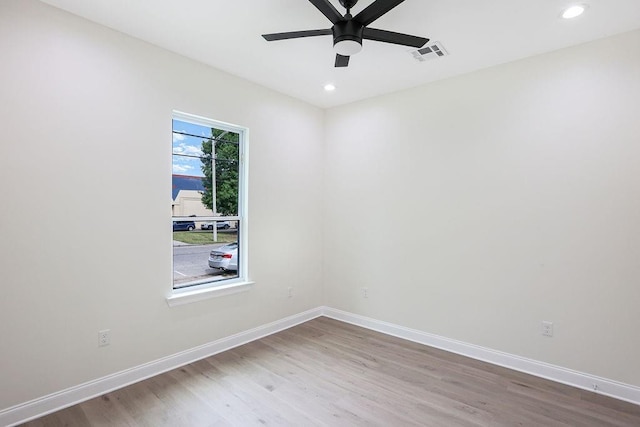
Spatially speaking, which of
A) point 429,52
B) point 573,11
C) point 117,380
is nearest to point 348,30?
point 429,52

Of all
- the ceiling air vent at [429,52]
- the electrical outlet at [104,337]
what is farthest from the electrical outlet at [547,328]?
the electrical outlet at [104,337]

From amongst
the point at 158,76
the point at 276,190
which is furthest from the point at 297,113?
the point at 158,76

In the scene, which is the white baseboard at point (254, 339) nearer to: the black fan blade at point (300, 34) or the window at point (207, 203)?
the window at point (207, 203)

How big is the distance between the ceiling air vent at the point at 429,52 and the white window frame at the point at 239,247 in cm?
188

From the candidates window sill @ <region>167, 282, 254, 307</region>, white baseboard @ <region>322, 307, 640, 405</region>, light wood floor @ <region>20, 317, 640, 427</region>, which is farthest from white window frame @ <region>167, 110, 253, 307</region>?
white baseboard @ <region>322, 307, 640, 405</region>

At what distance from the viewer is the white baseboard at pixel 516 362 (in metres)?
2.49

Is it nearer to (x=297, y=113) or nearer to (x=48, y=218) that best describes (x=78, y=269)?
(x=48, y=218)

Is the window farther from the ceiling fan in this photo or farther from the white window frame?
the ceiling fan

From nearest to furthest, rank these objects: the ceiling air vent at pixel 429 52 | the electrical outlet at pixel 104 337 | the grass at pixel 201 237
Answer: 1. the electrical outlet at pixel 104 337
2. the ceiling air vent at pixel 429 52
3. the grass at pixel 201 237

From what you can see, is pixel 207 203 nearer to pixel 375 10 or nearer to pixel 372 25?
pixel 372 25

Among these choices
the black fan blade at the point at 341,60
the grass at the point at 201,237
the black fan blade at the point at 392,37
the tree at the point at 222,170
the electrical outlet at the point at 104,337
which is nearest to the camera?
the black fan blade at the point at 392,37

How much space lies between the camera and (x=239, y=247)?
359 centimetres

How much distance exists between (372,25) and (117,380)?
3452 millimetres

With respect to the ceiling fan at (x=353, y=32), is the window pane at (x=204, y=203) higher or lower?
lower
